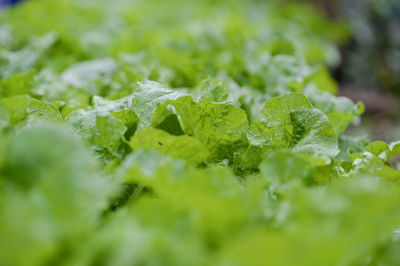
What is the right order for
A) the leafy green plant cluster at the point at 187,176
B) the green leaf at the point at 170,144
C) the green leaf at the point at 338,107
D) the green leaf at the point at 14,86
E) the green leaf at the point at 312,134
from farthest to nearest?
1. the green leaf at the point at 14,86
2. the green leaf at the point at 338,107
3. the green leaf at the point at 312,134
4. the green leaf at the point at 170,144
5. the leafy green plant cluster at the point at 187,176

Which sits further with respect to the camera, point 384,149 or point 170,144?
point 384,149

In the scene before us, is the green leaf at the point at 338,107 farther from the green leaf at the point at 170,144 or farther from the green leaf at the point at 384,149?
the green leaf at the point at 170,144

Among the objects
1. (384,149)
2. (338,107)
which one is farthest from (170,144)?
(338,107)

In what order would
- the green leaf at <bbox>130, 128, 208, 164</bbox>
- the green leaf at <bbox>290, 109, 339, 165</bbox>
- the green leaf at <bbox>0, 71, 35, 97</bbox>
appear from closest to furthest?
the green leaf at <bbox>130, 128, 208, 164</bbox>
the green leaf at <bbox>290, 109, 339, 165</bbox>
the green leaf at <bbox>0, 71, 35, 97</bbox>

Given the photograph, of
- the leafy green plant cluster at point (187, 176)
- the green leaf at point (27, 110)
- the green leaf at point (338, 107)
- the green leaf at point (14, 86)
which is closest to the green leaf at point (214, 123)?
the leafy green plant cluster at point (187, 176)

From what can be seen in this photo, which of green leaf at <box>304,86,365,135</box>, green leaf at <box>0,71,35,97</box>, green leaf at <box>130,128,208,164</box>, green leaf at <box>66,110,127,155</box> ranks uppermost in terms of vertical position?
green leaf at <box>130,128,208,164</box>

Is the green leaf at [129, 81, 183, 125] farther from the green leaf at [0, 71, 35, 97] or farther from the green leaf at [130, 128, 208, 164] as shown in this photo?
the green leaf at [0, 71, 35, 97]

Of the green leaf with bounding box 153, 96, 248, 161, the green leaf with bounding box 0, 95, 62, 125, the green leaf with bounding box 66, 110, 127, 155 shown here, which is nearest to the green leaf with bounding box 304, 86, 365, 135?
the green leaf with bounding box 153, 96, 248, 161

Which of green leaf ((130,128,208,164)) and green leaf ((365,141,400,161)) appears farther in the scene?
green leaf ((365,141,400,161))

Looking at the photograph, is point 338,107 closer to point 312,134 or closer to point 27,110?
point 312,134
